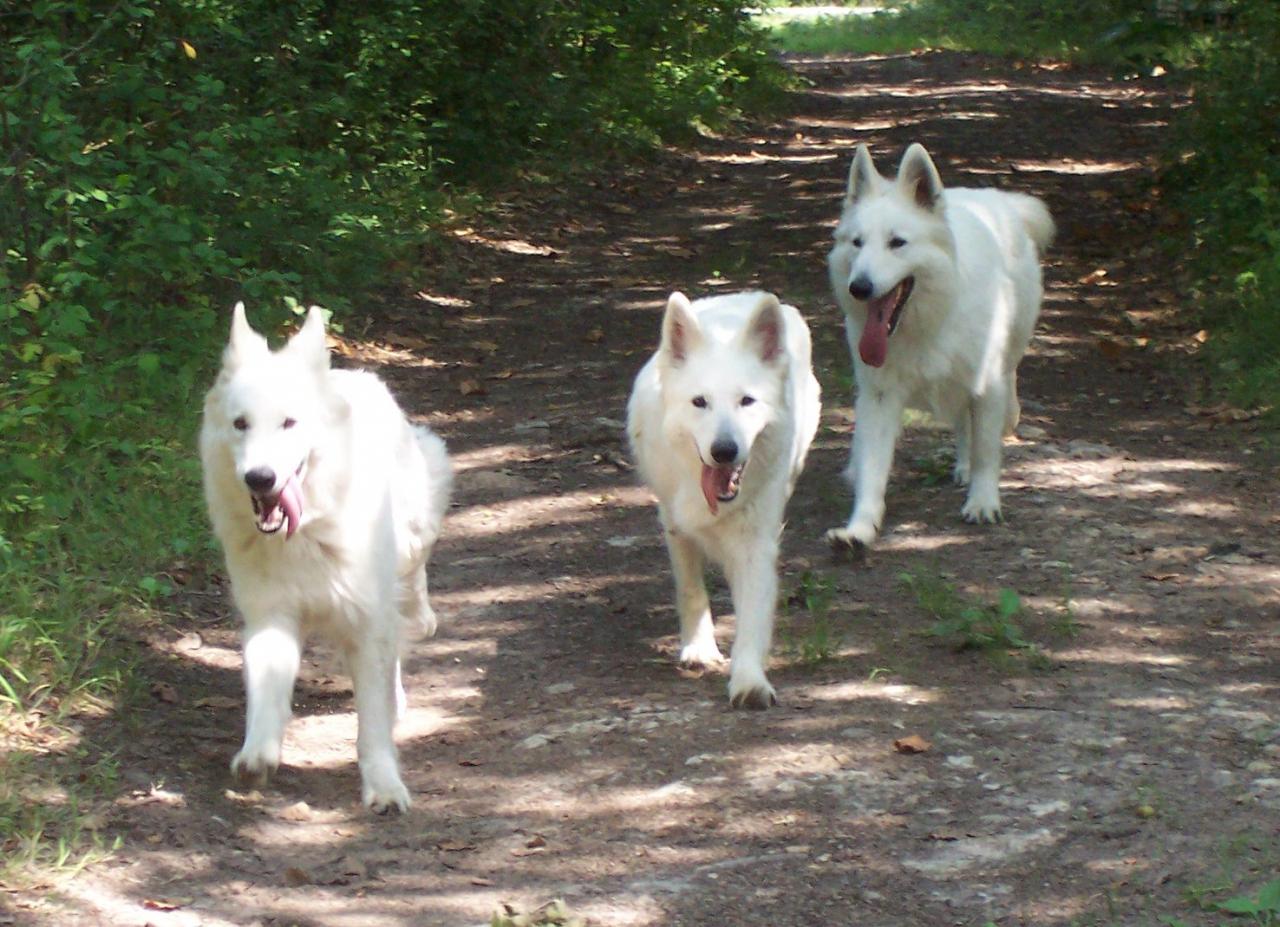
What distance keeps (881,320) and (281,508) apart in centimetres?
314

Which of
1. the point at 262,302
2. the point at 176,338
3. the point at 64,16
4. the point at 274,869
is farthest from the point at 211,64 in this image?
the point at 274,869

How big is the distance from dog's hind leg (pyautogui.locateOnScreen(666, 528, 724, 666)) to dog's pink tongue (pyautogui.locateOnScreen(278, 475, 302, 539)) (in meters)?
1.56

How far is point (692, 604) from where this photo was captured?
546 centimetres

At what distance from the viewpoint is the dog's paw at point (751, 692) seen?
5008 mm

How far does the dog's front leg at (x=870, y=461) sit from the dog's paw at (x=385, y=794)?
8.10ft

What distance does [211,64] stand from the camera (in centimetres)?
959

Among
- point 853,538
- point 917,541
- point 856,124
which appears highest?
point 856,124

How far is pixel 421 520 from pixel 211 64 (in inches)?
214

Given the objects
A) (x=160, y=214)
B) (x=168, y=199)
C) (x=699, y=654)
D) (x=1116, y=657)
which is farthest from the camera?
(x=168, y=199)

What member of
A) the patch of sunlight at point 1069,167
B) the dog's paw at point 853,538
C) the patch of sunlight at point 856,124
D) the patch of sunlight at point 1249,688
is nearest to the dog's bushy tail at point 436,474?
the dog's paw at point 853,538

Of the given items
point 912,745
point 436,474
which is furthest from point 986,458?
point 436,474

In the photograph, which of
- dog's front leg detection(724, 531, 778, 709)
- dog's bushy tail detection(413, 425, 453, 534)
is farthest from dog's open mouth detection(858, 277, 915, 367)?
dog's bushy tail detection(413, 425, 453, 534)

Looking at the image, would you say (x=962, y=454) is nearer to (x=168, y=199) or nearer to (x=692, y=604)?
(x=692, y=604)

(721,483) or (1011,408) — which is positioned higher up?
(721,483)
